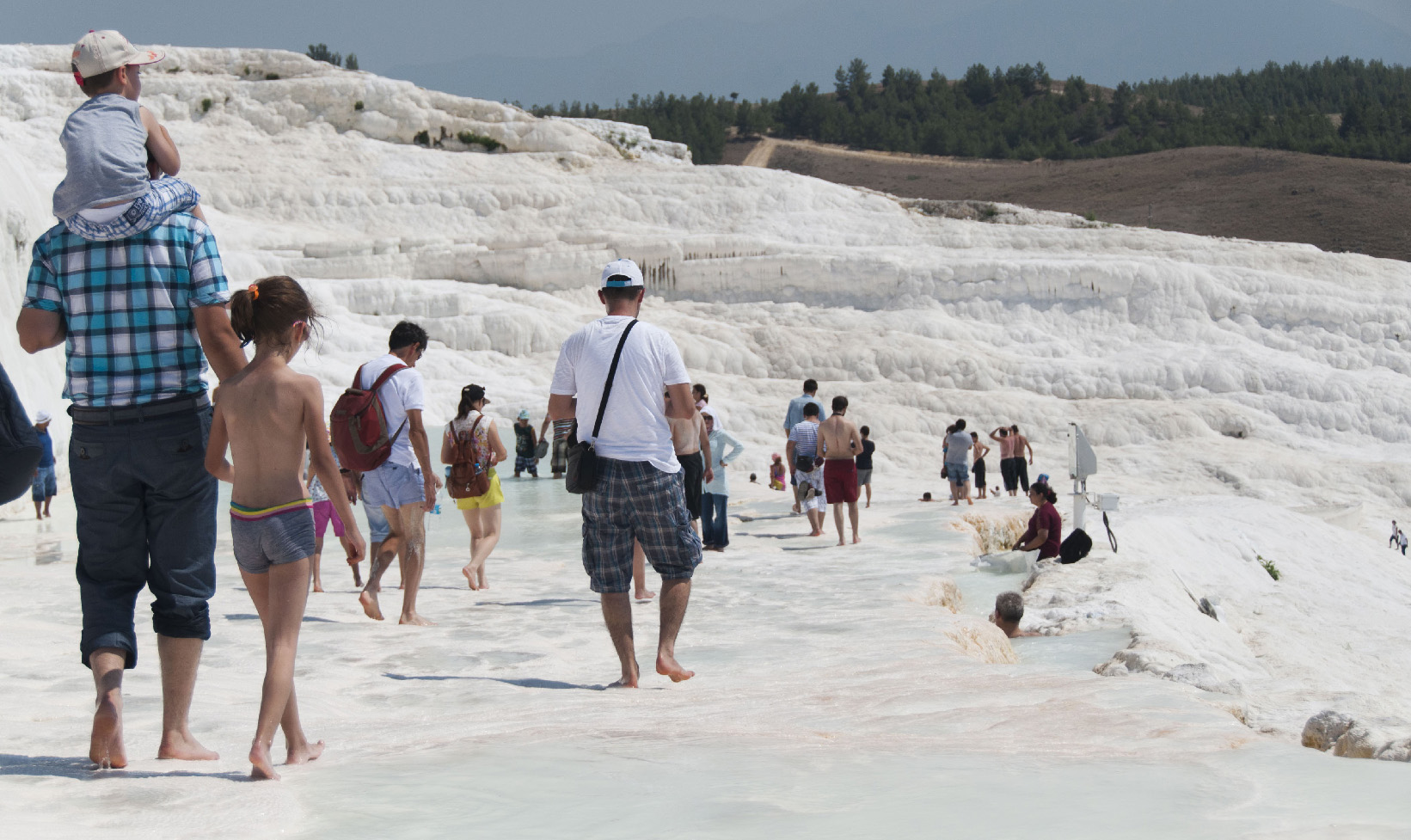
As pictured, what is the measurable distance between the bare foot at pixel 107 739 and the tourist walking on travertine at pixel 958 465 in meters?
13.5

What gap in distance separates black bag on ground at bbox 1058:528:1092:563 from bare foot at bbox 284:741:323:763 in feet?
24.3

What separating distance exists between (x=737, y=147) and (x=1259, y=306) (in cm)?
6474

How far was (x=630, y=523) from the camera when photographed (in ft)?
16.3

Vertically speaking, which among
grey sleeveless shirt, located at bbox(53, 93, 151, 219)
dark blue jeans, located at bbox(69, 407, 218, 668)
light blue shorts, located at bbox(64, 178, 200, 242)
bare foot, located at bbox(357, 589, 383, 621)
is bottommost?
bare foot, located at bbox(357, 589, 383, 621)

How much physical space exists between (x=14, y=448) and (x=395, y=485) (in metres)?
3.52

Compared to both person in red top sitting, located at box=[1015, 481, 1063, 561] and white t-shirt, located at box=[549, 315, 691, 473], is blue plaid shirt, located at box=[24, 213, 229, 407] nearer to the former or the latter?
white t-shirt, located at box=[549, 315, 691, 473]

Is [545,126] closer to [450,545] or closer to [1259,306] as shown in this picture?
[1259,306]

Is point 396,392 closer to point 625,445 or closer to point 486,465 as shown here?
point 486,465

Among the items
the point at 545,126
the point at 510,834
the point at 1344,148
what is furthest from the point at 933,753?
the point at 1344,148

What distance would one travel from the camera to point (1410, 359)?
98.3ft

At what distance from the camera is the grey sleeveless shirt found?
333cm

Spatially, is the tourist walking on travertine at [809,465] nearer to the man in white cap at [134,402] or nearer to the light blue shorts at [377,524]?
the light blue shorts at [377,524]

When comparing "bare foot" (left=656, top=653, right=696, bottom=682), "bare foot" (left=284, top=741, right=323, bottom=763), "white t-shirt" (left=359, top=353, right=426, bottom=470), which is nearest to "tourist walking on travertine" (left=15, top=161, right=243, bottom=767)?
"bare foot" (left=284, top=741, right=323, bottom=763)

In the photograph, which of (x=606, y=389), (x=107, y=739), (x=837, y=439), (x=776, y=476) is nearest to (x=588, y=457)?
(x=606, y=389)
